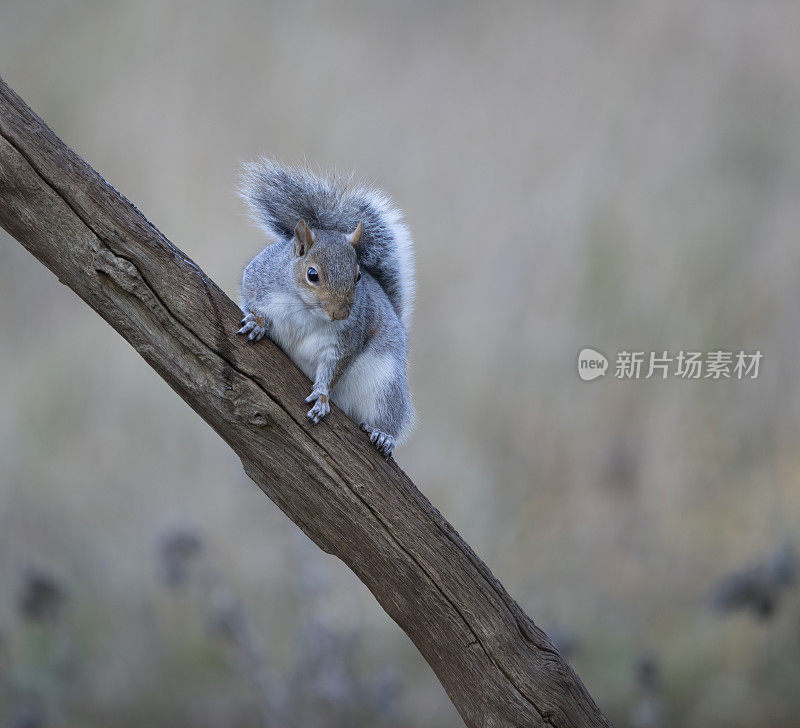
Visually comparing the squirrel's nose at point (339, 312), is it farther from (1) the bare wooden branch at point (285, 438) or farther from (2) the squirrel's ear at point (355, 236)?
(2) the squirrel's ear at point (355, 236)

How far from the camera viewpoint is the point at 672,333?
4441 mm

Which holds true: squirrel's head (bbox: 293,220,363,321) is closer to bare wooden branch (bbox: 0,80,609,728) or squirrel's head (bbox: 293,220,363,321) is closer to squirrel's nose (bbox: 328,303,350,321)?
squirrel's nose (bbox: 328,303,350,321)

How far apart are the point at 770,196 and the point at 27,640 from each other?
13.8 ft

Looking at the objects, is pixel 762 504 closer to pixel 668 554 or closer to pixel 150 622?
pixel 668 554

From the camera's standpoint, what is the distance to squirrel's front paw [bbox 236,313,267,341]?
2297mm

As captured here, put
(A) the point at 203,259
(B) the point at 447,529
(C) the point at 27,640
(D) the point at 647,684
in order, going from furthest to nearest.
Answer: (A) the point at 203,259 → (C) the point at 27,640 → (D) the point at 647,684 → (B) the point at 447,529

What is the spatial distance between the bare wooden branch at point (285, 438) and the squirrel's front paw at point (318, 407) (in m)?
0.02

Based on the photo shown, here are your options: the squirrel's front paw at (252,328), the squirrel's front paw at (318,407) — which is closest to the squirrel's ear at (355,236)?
the squirrel's front paw at (252,328)

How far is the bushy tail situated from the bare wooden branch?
53cm

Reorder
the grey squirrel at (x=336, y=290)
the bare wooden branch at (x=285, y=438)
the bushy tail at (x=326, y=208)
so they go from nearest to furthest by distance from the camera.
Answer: the bare wooden branch at (x=285, y=438), the grey squirrel at (x=336, y=290), the bushy tail at (x=326, y=208)

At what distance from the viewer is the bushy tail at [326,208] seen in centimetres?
272

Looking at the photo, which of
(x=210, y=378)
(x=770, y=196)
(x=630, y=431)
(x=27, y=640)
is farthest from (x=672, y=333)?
(x=27, y=640)

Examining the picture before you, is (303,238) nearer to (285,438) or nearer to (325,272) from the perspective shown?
(325,272)

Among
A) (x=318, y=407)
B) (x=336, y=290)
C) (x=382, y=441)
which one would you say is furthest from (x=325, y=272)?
(x=382, y=441)
